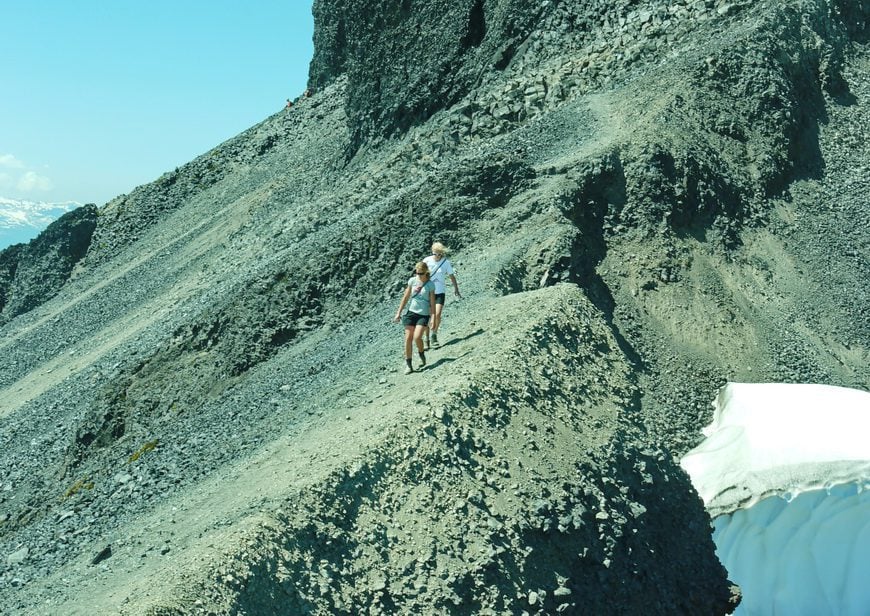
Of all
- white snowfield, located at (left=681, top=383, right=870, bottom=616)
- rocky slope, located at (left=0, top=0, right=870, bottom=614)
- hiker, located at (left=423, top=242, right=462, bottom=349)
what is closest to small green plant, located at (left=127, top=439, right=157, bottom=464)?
rocky slope, located at (left=0, top=0, right=870, bottom=614)

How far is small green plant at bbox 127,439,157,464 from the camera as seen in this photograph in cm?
1984

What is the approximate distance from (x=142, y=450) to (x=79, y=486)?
71.8 inches

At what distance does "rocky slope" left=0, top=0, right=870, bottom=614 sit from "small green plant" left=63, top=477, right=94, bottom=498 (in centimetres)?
17

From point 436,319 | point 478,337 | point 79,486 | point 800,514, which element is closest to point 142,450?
point 79,486

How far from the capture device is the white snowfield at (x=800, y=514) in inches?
650

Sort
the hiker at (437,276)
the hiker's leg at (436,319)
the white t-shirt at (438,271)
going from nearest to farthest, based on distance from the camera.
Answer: the hiker's leg at (436,319), the hiker at (437,276), the white t-shirt at (438,271)

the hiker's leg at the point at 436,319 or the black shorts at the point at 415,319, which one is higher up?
the black shorts at the point at 415,319

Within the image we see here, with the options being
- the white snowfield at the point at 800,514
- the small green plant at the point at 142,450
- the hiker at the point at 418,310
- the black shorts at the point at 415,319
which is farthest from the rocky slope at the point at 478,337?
the white snowfield at the point at 800,514

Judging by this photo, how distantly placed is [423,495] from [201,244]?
34.3 metres

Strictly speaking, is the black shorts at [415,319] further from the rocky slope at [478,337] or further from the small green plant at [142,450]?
the small green plant at [142,450]

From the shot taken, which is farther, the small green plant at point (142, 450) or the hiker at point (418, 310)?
the small green plant at point (142, 450)

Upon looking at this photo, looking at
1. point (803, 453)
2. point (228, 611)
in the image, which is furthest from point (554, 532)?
point (803, 453)

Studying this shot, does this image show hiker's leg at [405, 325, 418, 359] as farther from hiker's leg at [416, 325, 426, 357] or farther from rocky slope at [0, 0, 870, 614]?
rocky slope at [0, 0, 870, 614]

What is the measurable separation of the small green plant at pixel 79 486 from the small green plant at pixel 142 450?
961 millimetres
